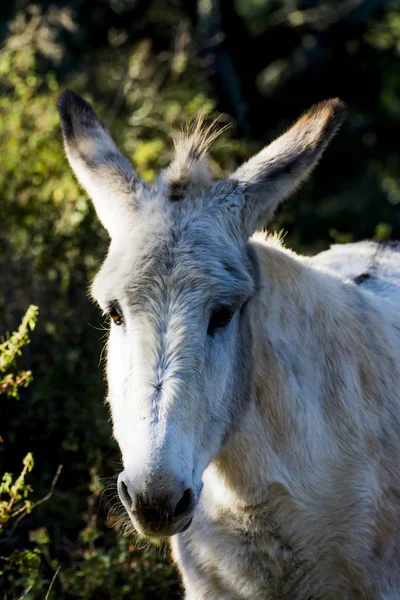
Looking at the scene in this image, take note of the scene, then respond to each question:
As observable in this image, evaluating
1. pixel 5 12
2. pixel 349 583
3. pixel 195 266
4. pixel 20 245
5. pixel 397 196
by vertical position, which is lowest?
pixel 397 196

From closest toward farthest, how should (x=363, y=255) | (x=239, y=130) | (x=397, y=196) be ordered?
(x=363, y=255) → (x=239, y=130) → (x=397, y=196)

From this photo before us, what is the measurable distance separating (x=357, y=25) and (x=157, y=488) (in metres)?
10.7

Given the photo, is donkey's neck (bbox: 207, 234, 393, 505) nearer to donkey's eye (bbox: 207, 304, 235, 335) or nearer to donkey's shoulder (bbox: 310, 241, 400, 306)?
donkey's eye (bbox: 207, 304, 235, 335)

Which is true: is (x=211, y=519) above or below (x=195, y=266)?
below

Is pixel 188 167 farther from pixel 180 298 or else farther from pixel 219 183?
pixel 180 298

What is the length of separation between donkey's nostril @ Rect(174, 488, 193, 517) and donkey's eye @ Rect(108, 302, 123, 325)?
26.9 inches

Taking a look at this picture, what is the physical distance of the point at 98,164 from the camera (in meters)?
3.66

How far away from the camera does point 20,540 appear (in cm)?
523

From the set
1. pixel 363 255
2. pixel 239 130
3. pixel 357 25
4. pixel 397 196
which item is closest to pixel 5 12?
pixel 239 130

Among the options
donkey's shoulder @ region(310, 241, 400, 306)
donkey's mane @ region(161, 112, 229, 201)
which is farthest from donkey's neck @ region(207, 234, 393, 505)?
donkey's shoulder @ region(310, 241, 400, 306)

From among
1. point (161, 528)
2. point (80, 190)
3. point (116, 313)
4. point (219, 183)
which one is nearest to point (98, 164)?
point (219, 183)

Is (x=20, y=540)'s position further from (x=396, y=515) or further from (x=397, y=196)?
(x=397, y=196)

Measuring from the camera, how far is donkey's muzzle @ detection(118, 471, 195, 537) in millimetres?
2850

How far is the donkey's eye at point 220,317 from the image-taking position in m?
3.17
